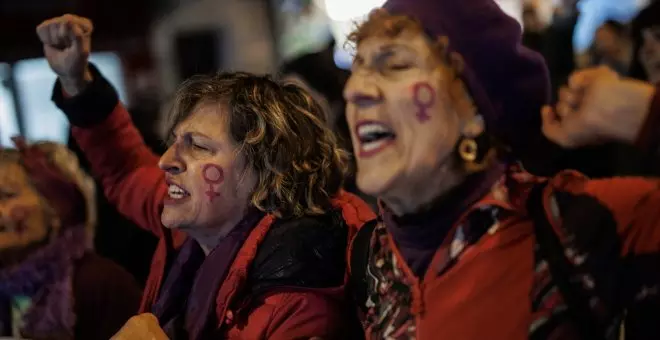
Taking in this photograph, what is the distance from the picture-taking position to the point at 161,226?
169cm

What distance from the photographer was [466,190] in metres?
1.14

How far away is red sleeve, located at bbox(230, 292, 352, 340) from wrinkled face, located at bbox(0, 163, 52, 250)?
78 centimetres

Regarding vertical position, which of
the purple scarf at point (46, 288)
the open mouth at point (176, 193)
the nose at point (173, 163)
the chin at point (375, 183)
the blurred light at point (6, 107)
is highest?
the chin at point (375, 183)

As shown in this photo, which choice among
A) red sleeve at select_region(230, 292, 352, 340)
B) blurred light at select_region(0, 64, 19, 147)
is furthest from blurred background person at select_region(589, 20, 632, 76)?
blurred light at select_region(0, 64, 19, 147)

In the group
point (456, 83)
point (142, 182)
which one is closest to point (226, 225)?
point (142, 182)

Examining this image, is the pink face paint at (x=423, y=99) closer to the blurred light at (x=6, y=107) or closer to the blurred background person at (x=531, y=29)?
the blurred background person at (x=531, y=29)

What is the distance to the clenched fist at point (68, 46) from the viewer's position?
169cm

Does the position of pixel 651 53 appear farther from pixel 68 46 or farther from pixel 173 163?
pixel 68 46

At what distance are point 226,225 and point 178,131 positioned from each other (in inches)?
9.0

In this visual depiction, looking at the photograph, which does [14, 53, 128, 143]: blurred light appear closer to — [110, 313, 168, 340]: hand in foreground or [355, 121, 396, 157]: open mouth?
[110, 313, 168, 340]: hand in foreground

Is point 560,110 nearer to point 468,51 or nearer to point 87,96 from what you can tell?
point 468,51

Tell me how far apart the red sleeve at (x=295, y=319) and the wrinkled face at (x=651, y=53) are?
1265 millimetres

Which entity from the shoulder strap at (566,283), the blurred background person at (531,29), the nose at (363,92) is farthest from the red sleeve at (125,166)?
the blurred background person at (531,29)

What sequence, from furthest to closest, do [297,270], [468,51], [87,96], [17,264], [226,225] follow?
[17,264], [87,96], [226,225], [297,270], [468,51]
